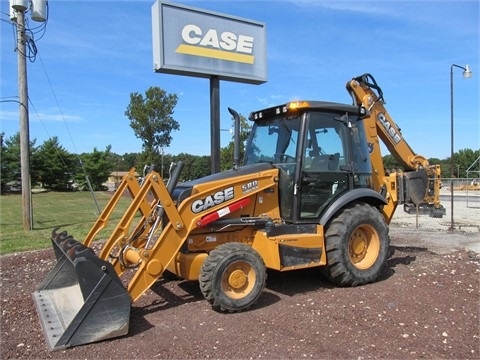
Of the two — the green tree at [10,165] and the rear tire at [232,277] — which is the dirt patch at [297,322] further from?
the green tree at [10,165]

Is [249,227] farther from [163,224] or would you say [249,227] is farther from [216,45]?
[216,45]

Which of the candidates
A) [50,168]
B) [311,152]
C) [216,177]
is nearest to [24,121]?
[216,177]

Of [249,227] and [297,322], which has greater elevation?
[249,227]

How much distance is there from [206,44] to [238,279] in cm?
677

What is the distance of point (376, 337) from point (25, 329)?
3.64 m

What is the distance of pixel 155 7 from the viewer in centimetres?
973

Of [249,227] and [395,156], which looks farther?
[395,156]

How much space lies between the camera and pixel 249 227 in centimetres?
598

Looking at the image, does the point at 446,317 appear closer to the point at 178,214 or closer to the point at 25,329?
the point at 178,214

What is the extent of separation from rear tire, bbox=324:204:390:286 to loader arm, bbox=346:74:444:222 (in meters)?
1.05

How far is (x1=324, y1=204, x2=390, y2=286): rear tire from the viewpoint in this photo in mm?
6047

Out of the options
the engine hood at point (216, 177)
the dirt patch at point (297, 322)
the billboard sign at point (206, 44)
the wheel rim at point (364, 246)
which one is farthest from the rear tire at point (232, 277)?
the billboard sign at point (206, 44)

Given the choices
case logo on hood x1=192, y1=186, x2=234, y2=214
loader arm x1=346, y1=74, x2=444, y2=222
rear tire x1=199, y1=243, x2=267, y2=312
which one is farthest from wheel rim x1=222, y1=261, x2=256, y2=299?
loader arm x1=346, y1=74, x2=444, y2=222

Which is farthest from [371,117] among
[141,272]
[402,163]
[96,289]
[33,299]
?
[33,299]
